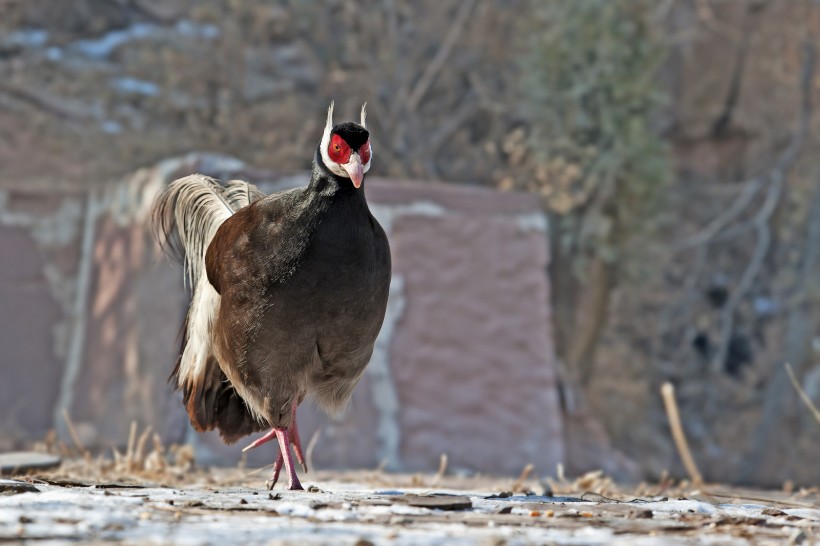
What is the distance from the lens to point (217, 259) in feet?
11.4

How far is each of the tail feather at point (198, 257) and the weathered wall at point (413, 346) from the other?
1.00 m

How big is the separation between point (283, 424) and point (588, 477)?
1.22m

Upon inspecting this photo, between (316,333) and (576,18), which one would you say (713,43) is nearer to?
(576,18)

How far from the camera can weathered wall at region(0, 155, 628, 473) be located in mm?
5219

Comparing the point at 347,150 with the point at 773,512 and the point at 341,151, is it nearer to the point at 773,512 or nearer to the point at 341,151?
the point at 341,151

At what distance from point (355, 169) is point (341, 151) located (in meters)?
0.08

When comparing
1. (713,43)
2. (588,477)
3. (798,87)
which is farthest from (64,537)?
(713,43)

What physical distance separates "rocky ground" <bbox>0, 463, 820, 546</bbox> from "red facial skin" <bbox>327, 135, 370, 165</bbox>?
35.1 inches

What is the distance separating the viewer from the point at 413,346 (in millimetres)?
5391

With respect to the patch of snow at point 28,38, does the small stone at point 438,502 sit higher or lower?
lower

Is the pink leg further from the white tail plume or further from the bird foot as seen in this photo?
the white tail plume

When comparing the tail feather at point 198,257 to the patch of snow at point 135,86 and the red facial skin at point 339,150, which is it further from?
the patch of snow at point 135,86

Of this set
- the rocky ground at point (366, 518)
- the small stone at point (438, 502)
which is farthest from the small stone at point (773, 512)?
the small stone at point (438, 502)

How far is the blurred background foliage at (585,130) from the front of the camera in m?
8.11
